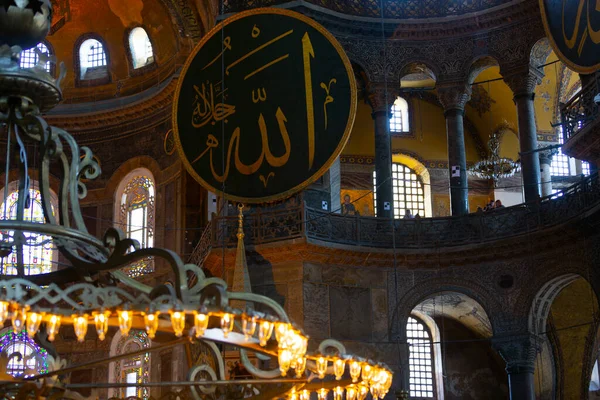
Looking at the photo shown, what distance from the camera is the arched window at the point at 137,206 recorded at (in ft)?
65.6

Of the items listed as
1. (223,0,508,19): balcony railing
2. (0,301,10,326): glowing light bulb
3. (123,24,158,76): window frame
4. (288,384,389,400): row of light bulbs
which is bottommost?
(288,384,389,400): row of light bulbs

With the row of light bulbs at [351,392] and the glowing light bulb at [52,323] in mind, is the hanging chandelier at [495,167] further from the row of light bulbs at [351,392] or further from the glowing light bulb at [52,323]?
the glowing light bulb at [52,323]

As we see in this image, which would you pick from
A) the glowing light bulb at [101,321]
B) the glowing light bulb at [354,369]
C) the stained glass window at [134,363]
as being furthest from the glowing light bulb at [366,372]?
the stained glass window at [134,363]

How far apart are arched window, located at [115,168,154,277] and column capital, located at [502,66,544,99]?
273 inches

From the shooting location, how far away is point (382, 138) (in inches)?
679

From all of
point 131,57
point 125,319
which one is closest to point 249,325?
Answer: point 125,319

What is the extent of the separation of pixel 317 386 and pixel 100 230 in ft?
41.6

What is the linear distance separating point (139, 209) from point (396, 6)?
20.4 ft

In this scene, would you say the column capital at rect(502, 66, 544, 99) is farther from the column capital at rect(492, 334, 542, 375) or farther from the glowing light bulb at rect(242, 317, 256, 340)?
the glowing light bulb at rect(242, 317, 256, 340)

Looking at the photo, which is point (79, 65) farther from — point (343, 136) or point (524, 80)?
point (524, 80)

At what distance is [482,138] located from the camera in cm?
2088

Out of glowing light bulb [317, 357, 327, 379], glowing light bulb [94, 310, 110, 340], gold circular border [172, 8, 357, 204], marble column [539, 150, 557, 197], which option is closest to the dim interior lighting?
glowing light bulb [94, 310, 110, 340]

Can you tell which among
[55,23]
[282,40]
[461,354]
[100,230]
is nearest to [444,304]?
[461,354]

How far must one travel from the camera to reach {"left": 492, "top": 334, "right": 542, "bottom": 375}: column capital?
15516mm
